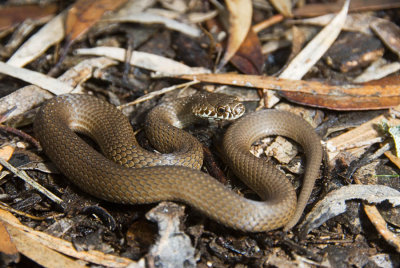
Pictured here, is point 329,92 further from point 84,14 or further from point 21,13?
point 21,13

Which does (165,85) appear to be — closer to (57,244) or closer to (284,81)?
(284,81)

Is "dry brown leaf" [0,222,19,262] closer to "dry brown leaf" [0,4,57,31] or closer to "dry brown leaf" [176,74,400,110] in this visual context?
"dry brown leaf" [176,74,400,110]

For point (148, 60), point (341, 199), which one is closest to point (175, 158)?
point (341, 199)

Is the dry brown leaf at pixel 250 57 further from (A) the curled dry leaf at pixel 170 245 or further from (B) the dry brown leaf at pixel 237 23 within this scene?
(A) the curled dry leaf at pixel 170 245

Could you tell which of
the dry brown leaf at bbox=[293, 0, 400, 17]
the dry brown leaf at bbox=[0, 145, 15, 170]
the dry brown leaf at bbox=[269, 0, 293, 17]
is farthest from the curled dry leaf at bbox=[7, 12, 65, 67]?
the dry brown leaf at bbox=[293, 0, 400, 17]

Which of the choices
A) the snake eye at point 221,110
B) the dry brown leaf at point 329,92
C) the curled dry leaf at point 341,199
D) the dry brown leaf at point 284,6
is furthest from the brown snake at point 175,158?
the dry brown leaf at point 284,6

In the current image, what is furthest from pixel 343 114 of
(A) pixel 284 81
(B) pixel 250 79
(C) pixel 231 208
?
(C) pixel 231 208
